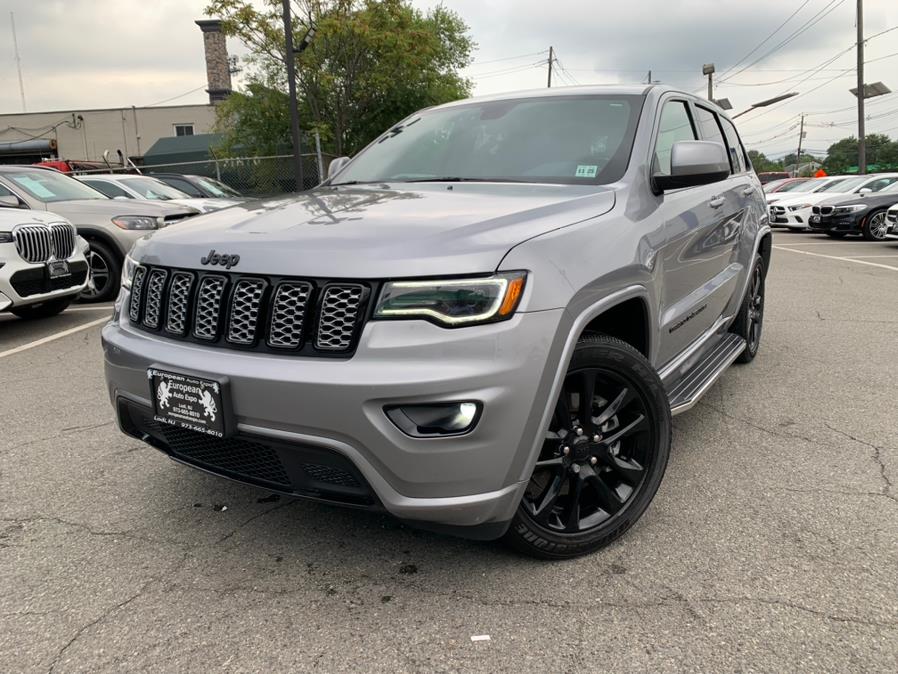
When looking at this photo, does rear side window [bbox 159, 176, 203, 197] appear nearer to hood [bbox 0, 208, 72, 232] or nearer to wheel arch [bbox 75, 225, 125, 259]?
wheel arch [bbox 75, 225, 125, 259]

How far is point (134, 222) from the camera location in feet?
26.0

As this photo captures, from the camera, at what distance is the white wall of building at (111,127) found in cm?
4200

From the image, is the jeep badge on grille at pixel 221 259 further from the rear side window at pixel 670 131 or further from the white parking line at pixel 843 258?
the white parking line at pixel 843 258

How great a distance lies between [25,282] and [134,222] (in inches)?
75.5

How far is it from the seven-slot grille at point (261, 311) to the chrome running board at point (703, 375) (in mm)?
1453

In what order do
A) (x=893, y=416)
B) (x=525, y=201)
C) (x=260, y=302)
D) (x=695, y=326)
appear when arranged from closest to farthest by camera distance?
(x=260, y=302), (x=525, y=201), (x=695, y=326), (x=893, y=416)

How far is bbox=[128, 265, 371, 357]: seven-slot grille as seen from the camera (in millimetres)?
2070

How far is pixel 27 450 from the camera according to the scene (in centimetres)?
364

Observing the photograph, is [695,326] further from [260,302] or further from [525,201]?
[260,302]

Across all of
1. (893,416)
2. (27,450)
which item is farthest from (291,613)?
Result: (893,416)

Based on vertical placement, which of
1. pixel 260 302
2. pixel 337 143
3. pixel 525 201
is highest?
pixel 337 143

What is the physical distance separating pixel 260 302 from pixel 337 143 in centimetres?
2504

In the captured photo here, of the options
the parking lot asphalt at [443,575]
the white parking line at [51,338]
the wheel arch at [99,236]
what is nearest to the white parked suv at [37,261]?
the white parking line at [51,338]

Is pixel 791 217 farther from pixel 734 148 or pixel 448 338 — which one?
pixel 448 338
